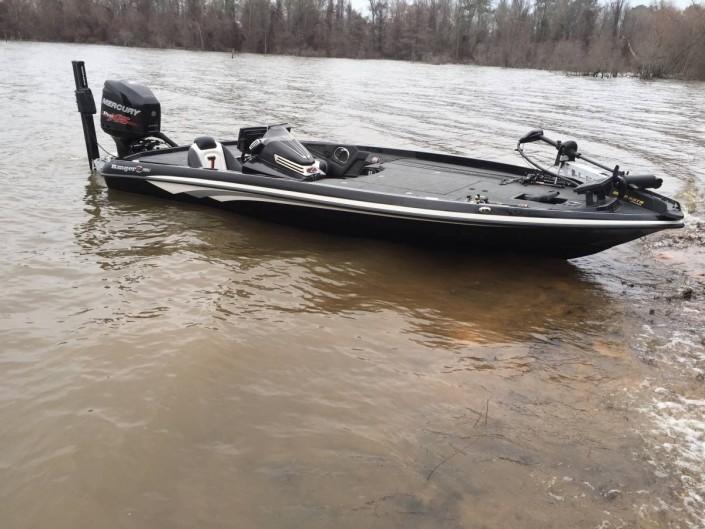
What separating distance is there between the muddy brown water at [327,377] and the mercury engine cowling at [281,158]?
0.68 m

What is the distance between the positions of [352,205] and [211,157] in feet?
7.31

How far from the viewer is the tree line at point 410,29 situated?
41000 mm

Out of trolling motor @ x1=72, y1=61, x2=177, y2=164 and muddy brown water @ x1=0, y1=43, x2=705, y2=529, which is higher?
trolling motor @ x1=72, y1=61, x2=177, y2=164

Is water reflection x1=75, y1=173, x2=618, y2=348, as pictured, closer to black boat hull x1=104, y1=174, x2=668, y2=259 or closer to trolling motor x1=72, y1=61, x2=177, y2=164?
black boat hull x1=104, y1=174, x2=668, y2=259

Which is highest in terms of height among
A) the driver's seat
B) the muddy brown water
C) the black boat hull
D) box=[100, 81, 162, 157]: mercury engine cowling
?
box=[100, 81, 162, 157]: mercury engine cowling

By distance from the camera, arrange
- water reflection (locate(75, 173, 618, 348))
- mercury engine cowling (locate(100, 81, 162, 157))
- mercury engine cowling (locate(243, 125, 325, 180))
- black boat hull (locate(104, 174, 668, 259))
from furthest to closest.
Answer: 1. mercury engine cowling (locate(100, 81, 162, 157))
2. mercury engine cowling (locate(243, 125, 325, 180))
3. black boat hull (locate(104, 174, 668, 259))
4. water reflection (locate(75, 173, 618, 348))

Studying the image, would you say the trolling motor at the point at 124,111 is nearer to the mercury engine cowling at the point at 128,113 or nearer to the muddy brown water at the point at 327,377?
the mercury engine cowling at the point at 128,113

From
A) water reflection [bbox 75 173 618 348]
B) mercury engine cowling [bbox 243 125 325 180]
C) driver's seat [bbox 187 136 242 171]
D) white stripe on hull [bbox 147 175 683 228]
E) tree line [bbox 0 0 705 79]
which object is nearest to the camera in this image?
water reflection [bbox 75 173 618 348]

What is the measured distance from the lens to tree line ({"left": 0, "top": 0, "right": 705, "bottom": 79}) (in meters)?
41.0

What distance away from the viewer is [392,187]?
6.51 metres

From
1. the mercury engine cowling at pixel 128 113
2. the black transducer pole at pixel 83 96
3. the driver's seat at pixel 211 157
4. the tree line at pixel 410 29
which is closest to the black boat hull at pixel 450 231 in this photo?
the driver's seat at pixel 211 157

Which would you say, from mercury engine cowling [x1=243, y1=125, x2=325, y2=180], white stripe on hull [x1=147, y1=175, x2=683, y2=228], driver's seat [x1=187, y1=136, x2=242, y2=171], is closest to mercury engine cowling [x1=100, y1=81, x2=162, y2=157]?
white stripe on hull [x1=147, y1=175, x2=683, y2=228]

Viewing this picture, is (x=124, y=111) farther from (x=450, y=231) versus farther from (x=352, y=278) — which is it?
(x=450, y=231)

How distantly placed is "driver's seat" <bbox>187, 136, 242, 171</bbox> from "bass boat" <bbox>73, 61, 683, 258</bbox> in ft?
0.04
